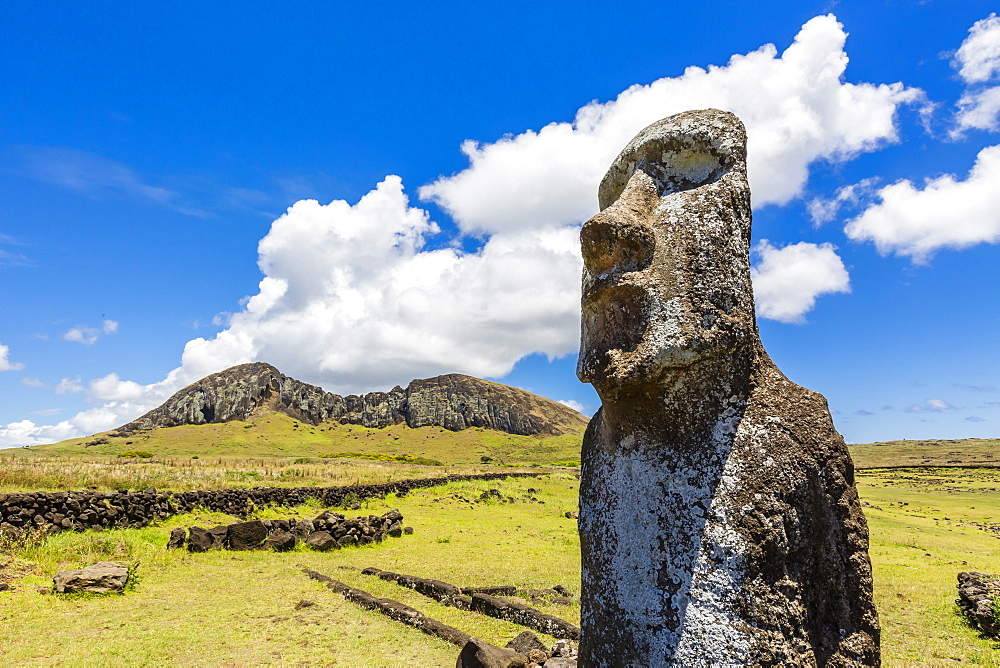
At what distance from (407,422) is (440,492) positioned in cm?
13878

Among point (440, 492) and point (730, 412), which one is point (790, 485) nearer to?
point (730, 412)

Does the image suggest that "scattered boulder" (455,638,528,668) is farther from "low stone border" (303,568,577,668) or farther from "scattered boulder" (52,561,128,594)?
"scattered boulder" (52,561,128,594)

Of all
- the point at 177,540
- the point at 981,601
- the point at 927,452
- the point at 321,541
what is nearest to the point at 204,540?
the point at 177,540

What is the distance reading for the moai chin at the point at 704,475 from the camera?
2555 mm

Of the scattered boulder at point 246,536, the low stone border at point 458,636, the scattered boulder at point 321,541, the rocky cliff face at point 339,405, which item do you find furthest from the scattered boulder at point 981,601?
the rocky cliff face at point 339,405

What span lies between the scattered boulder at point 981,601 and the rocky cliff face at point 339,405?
150354 mm

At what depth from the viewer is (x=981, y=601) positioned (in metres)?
9.59

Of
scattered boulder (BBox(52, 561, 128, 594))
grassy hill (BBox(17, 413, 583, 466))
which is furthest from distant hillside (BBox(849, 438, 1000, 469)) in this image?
scattered boulder (BBox(52, 561, 128, 594))

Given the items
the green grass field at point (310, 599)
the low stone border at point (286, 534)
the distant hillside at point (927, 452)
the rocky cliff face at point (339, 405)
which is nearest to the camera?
the green grass field at point (310, 599)

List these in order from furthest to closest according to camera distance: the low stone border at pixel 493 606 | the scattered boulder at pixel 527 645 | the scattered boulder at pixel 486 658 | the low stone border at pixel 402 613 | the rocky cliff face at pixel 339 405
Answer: the rocky cliff face at pixel 339 405 < the low stone border at pixel 493 606 < the low stone border at pixel 402 613 < the scattered boulder at pixel 527 645 < the scattered boulder at pixel 486 658

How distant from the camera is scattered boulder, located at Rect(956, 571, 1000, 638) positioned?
9164 millimetres

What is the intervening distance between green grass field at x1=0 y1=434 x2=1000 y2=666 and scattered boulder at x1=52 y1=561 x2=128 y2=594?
0.92ft

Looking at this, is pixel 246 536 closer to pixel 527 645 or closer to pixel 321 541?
pixel 321 541

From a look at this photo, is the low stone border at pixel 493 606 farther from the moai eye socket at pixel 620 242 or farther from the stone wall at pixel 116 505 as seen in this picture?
the stone wall at pixel 116 505
